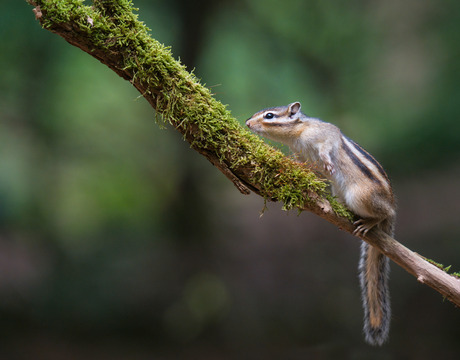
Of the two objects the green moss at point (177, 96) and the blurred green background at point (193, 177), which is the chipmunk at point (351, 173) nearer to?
the green moss at point (177, 96)

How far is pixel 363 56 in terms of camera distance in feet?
13.5

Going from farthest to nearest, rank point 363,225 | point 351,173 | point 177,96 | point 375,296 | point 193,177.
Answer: point 193,177
point 375,296
point 351,173
point 363,225
point 177,96

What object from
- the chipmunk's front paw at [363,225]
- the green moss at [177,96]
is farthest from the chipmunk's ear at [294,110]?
the chipmunk's front paw at [363,225]

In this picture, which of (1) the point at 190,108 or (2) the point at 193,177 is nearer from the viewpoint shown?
(1) the point at 190,108

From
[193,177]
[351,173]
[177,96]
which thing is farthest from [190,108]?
[193,177]

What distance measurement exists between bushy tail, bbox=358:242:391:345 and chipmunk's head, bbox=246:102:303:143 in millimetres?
756

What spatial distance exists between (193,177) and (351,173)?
7.75 ft

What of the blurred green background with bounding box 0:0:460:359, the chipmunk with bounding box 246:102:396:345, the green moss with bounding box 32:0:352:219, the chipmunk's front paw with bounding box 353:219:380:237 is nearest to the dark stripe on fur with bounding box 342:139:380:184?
the chipmunk with bounding box 246:102:396:345

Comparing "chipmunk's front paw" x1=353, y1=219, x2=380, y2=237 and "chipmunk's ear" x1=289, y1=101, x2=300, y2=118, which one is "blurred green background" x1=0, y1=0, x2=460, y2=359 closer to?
"chipmunk's ear" x1=289, y1=101, x2=300, y2=118

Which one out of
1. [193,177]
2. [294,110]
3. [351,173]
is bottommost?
[351,173]

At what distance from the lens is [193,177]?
422 cm

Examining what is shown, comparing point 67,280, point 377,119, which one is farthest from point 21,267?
point 377,119

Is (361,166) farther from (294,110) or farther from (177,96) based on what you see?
(177,96)

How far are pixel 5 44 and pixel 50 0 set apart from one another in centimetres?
304
